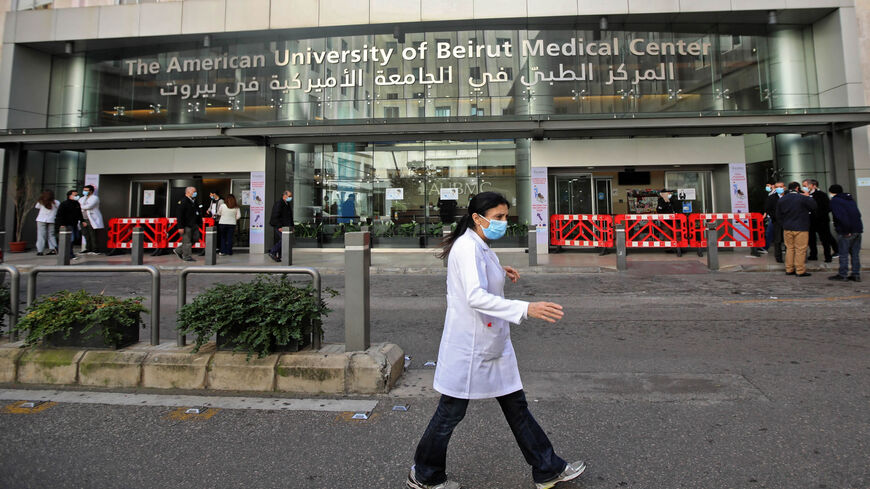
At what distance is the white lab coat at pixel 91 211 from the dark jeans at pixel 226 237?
3.92m

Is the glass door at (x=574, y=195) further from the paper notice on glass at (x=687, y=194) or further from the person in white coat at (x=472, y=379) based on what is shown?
the person in white coat at (x=472, y=379)

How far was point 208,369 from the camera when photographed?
3.85m

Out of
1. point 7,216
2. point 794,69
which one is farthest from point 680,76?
point 7,216

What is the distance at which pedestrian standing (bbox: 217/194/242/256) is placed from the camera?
1499 centimetres

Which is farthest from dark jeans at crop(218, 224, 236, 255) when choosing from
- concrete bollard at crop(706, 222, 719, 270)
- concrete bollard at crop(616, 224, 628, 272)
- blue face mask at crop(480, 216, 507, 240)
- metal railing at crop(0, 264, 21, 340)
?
blue face mask at crop(480, 216, 507, 240)

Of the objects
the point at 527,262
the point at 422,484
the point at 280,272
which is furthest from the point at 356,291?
the point at 527,262

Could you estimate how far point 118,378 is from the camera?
154 inches

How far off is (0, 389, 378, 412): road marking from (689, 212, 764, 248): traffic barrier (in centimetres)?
1380

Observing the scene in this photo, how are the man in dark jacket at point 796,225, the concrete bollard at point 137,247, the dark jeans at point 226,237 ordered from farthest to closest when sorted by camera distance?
the dark jeans at point 226,237 → the concrete bollard at point 137,247 → the man in dark jacket at point 796,225

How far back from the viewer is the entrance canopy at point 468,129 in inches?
568

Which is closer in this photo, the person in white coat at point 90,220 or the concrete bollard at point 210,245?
the concrete bollard at point 210,245

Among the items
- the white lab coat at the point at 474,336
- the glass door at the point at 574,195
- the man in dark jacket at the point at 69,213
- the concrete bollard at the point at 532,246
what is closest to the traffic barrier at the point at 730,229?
the glass door at the point at 574,195

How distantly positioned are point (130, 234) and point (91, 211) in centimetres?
138

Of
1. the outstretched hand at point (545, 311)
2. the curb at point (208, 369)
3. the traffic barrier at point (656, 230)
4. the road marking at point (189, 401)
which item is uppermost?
the traffic barrier at point (656, 230)
